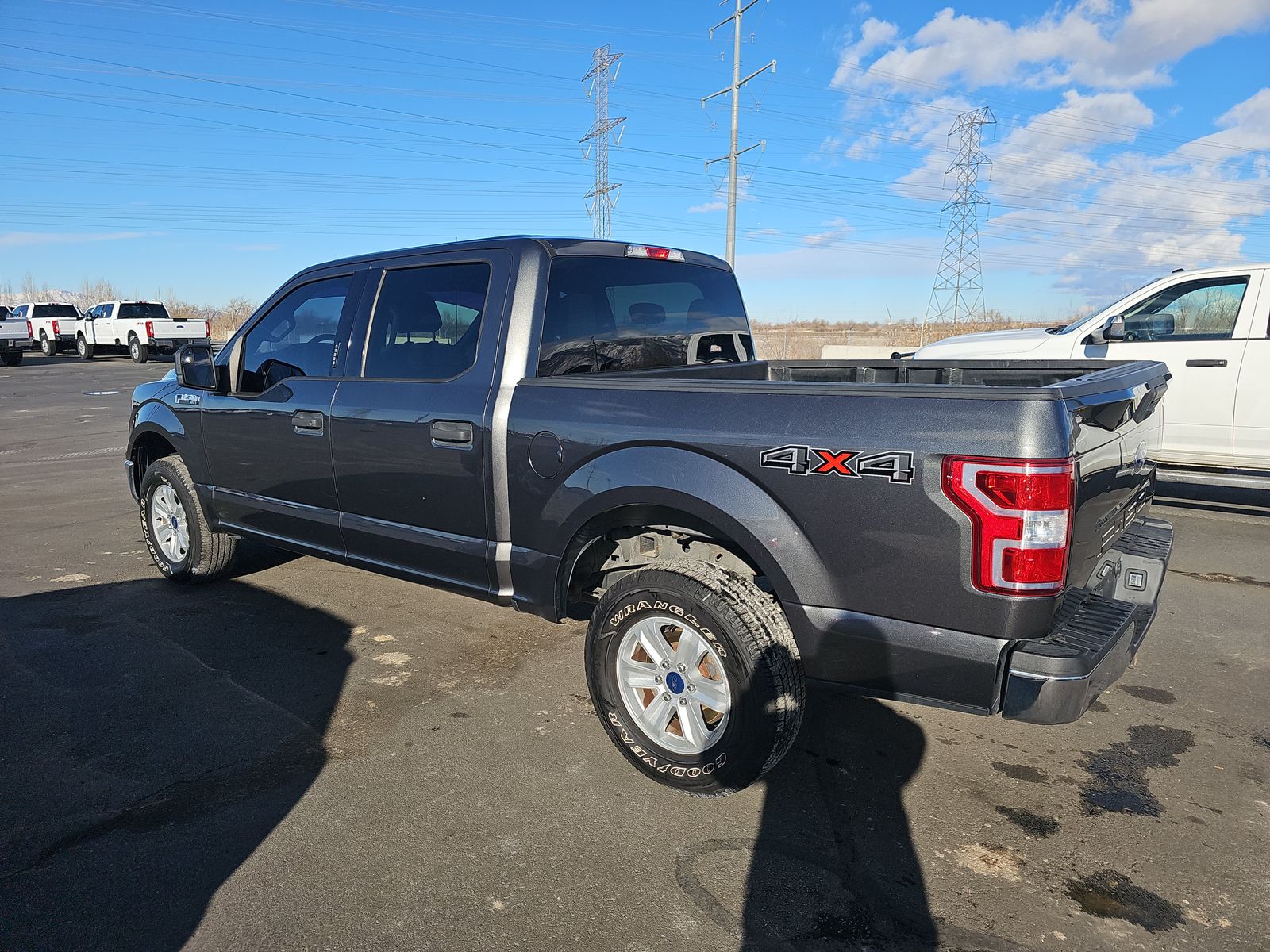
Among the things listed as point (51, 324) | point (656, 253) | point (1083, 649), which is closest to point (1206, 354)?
point (656, 253)

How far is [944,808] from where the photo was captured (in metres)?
2.94

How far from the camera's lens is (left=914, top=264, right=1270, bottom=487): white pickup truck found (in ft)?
22.0

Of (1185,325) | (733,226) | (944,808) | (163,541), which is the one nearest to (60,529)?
(163,541)

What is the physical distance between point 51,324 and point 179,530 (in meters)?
35.0

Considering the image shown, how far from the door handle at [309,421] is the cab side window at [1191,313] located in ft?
21.3

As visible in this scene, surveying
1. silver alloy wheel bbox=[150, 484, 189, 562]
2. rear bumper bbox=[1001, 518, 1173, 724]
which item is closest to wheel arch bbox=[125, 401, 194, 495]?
silver alloy wheel bbox=[150, 484, 189, 562]

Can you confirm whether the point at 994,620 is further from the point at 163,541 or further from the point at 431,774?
the point at 163,541

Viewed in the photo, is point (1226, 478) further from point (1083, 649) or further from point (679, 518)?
point (679, 518)

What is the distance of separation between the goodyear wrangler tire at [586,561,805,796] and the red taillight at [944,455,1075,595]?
71 cm

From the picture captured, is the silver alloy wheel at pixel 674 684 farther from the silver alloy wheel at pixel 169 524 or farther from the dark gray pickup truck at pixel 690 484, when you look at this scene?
the silver alloy wheel at pixel 169 524

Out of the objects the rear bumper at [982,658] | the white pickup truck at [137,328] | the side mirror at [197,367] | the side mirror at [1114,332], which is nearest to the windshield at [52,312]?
the white pickup truck at [137,328]

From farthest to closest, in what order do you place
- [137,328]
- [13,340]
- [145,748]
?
1. [137,328]
2. [13,340]
3. [145,748]

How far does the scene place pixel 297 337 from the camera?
455cm

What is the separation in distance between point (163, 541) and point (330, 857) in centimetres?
366
